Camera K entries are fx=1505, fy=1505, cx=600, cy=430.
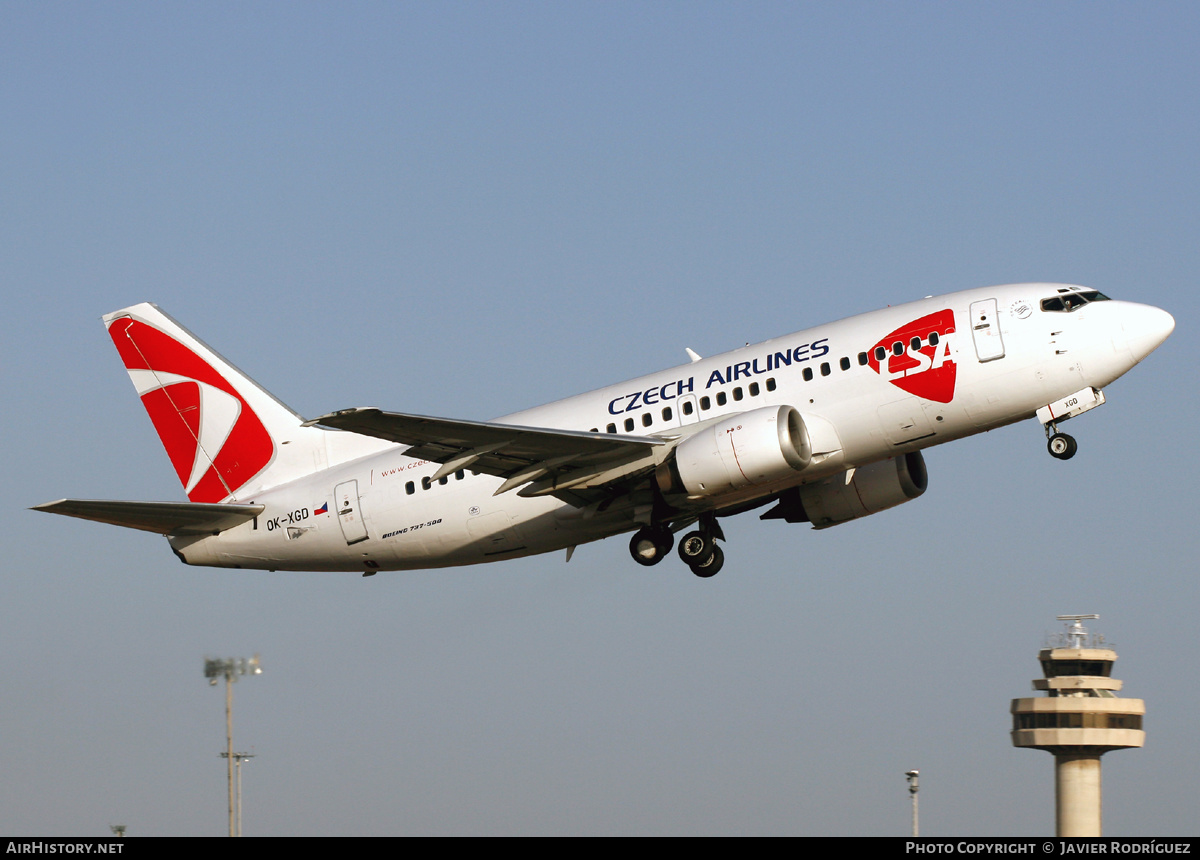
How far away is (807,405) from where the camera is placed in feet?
109

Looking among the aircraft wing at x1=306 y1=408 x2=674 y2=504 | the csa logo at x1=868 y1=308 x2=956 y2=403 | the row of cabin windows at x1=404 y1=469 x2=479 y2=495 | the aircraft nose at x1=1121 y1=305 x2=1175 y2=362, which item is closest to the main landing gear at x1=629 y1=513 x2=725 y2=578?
the aircraft wing at x1=306 y1=408 x2=674 y2=504

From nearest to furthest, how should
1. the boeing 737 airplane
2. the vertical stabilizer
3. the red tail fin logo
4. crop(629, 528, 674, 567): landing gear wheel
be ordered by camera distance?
the boeing 737 airplane
crop(629, 528, 674, 567): landing gear wheel
the vertical stabilizer
the red tail fin logo

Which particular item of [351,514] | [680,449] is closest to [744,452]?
[680,449]

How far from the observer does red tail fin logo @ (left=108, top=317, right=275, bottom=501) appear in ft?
133

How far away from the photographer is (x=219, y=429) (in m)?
41.1

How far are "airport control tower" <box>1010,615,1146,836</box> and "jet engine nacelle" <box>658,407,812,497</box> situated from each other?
167ft

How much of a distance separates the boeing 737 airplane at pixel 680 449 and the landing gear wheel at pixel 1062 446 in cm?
5

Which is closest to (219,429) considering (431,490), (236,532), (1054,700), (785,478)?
(236,532)

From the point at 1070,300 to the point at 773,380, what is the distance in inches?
262

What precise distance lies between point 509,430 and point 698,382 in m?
5.15

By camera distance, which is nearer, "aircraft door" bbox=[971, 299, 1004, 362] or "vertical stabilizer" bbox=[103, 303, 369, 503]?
"aircraft door" bbox=[971, 299, 1004, 362]

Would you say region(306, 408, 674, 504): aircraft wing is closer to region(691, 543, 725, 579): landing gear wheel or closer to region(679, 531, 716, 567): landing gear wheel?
region(679, 531, 716, 567): landing gear wheel

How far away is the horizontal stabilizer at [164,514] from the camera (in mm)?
34800
